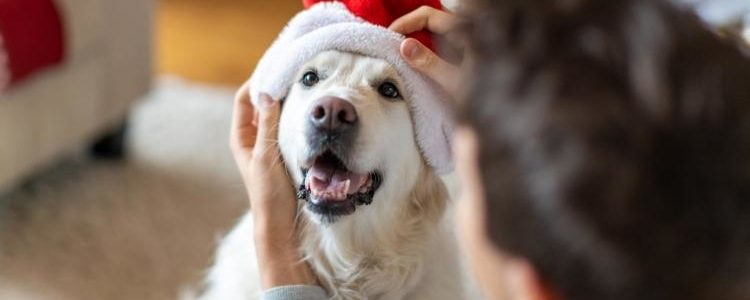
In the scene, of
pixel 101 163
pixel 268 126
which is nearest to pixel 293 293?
pixel 268 126

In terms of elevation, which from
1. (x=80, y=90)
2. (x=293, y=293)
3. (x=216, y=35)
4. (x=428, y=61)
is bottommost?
(x=293, y=293)

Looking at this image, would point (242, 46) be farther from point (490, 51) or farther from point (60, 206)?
point (490, 51)

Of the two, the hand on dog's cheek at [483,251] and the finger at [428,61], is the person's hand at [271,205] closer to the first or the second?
the finger at [428,61]

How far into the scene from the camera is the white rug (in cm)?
199

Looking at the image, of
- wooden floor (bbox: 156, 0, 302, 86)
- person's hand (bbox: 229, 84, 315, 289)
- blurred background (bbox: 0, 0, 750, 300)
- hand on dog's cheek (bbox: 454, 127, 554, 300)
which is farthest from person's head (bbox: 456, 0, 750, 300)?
wooden floor (bbox: 156, 0, 302, 86)

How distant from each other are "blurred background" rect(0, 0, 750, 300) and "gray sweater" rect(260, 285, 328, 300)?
660mm

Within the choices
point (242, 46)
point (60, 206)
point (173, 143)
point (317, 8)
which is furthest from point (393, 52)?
point (242, 46)

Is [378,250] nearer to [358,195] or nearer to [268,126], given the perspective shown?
[358,195]

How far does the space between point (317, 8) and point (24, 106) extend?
99 cm

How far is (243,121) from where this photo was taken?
143cm

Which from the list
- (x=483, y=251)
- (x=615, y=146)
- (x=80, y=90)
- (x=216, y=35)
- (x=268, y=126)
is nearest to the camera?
(x=615, y=146)

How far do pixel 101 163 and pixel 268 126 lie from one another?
1218 mm

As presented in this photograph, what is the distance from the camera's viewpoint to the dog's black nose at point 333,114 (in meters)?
1.21

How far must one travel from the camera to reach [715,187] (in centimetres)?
70
